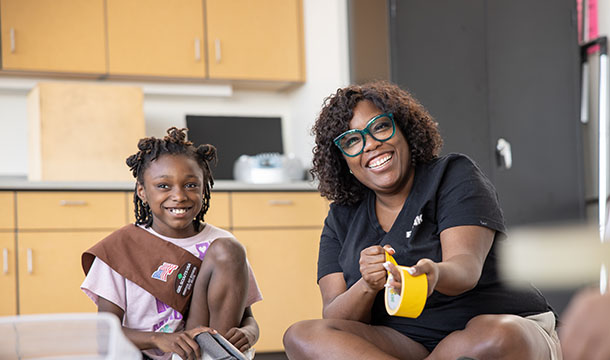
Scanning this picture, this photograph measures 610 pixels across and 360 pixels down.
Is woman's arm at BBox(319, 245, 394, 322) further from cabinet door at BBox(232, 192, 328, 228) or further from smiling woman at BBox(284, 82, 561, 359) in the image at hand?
cabinet door at BBox(232, 192, 328, 228)

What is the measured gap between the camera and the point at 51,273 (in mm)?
3518

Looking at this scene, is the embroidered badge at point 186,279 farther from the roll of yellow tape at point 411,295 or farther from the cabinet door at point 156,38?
the cabinet door at point 156,38

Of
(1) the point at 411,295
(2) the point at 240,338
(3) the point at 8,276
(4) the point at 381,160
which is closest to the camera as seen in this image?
(1) the point at 411,295

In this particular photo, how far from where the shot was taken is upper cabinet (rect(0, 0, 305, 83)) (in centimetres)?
386

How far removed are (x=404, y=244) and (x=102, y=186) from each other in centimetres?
213

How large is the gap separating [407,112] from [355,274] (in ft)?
1.37

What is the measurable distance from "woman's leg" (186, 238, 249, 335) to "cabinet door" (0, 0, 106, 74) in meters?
2.19

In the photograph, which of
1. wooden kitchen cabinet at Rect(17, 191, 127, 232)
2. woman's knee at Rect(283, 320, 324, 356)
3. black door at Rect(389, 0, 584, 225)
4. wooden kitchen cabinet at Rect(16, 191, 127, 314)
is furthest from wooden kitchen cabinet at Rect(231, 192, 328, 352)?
woman's knee at Rect(283, 320, 324, 356)

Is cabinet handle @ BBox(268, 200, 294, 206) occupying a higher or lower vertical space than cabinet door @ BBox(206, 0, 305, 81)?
lower

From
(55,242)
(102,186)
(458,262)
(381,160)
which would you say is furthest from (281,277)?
(458,262)

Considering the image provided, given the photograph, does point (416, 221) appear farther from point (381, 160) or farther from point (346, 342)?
point (346, 342)

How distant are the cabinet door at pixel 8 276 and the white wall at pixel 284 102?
2.19 feet

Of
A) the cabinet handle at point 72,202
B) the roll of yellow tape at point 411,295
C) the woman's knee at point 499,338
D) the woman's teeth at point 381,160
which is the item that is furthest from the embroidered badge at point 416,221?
the cabinet handle at point 72,202

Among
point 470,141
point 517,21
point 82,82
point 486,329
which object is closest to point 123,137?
point 82,82
